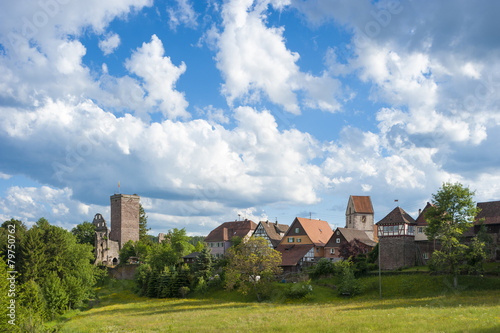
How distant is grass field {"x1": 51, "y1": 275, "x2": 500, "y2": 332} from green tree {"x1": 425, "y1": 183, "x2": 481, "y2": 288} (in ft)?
7.95

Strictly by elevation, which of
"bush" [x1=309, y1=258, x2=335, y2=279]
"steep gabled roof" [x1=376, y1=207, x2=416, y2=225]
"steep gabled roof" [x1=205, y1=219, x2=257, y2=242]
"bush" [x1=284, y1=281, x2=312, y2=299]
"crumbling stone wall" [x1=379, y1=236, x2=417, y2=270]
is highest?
"steep gabled roof" [x1=376, y1=207, x2=416, y2=225]

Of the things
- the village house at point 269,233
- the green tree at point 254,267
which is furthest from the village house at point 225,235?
the green tree at point 254,267

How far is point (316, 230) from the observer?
79.4 m

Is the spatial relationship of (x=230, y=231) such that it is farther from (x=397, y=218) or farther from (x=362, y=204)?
(x=397, y=218)

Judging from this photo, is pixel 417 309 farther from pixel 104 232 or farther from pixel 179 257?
pixel 104 232

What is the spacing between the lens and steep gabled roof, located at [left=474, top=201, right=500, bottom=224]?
55.9 m

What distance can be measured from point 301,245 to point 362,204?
18813 mm

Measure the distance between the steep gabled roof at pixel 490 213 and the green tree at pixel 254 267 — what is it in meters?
27.2

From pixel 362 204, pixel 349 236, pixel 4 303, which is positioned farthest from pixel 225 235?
pixel 4 303

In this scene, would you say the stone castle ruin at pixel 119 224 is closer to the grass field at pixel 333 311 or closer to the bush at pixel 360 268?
the grass field at pixel 333 311

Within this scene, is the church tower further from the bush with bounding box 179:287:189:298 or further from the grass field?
the bush with bounding box 179:287:189:298

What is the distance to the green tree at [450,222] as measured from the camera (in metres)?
48.3

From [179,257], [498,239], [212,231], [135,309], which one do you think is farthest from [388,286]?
[212,231]

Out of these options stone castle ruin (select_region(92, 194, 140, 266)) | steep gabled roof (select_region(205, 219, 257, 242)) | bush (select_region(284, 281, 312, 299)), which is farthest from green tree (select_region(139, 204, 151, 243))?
bush (select_region(284, 281, 312, 299))
